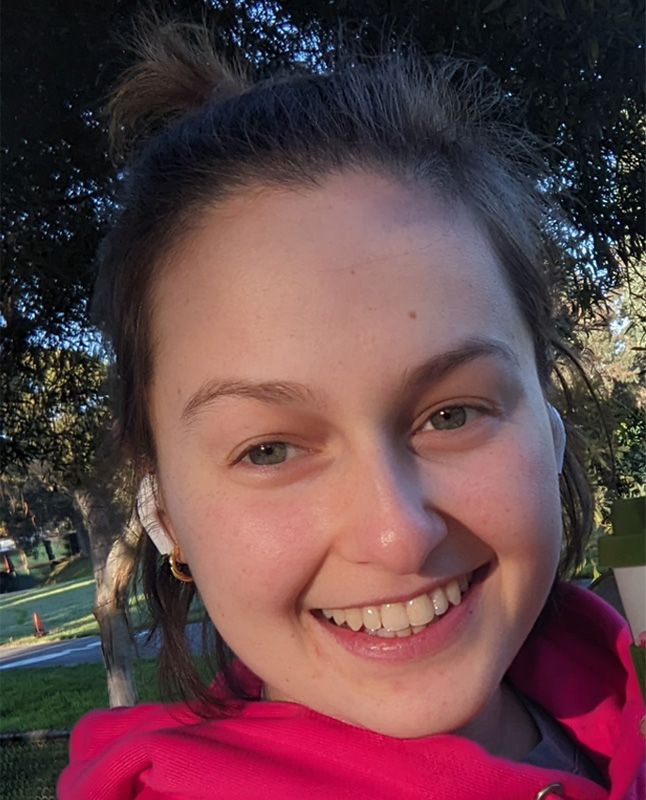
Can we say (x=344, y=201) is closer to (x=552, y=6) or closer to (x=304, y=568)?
(x=304, y=568)

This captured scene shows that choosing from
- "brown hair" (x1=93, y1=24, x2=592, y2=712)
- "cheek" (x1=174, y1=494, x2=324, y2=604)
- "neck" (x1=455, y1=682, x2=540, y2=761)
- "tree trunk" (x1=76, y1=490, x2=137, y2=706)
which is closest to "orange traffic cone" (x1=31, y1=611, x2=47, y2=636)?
"tree trunk" (x1=76, y1=490, x2=137, y2=706)

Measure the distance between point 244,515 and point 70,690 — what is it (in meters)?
5.38

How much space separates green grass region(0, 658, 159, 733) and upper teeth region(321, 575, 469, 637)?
4.31 m

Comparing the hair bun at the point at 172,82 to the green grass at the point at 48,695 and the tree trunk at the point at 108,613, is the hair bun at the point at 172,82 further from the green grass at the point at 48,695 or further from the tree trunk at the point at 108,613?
the green grass at the point at 48,695

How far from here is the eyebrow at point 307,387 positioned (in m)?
0.71

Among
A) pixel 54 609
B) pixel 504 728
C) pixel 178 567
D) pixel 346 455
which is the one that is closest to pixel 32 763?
pixel 54 609

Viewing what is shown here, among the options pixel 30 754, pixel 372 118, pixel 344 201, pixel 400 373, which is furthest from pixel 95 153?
pixel 30 754

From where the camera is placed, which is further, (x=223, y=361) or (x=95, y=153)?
(x=95, y=153)

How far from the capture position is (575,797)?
32.1 inches

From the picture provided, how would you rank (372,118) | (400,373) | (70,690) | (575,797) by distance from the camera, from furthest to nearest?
(70,690) → (372,118) → (575,797) → (400,373)

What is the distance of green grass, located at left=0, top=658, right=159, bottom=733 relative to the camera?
491cm

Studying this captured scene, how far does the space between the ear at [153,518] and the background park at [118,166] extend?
0.26 meters

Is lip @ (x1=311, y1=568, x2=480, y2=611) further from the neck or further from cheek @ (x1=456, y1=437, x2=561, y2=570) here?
the neck

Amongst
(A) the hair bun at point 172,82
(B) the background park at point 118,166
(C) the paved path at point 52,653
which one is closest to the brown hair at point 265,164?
(A) the hair bun at point 172,82
